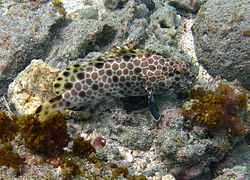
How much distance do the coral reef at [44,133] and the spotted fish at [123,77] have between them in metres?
1.04

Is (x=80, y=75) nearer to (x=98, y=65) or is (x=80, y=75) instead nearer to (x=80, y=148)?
(x=98, y=65)

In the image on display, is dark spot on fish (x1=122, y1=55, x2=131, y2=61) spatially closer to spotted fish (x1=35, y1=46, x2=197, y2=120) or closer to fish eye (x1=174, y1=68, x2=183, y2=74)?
spotted fish (x1=35, y1=46, x2=197, y2=120)

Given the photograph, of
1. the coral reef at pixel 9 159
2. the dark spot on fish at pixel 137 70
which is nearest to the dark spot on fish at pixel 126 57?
the dark spot on fish at pixel 137 70

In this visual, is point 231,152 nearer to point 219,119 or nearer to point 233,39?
point 219,119

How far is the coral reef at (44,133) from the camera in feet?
10.8

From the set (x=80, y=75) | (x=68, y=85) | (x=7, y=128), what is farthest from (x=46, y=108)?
(x=80, y=75)

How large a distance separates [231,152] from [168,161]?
6.48ft

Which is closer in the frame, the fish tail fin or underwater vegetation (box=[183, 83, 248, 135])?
the fish tail fin

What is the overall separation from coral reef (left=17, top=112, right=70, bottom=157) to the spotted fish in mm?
1038

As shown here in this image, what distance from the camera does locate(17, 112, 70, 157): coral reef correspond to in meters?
3.30

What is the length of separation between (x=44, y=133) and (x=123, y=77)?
2.34 m

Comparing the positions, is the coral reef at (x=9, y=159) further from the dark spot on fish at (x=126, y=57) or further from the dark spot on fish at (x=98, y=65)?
the dark spot on fish at (x=126, y=57)

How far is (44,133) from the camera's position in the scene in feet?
11.2

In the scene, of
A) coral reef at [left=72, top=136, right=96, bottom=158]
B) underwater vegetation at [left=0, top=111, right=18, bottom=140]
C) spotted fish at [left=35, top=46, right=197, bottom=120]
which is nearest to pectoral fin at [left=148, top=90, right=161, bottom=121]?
spotted fish at [left=35, top=46, right=197, bottom=120]
